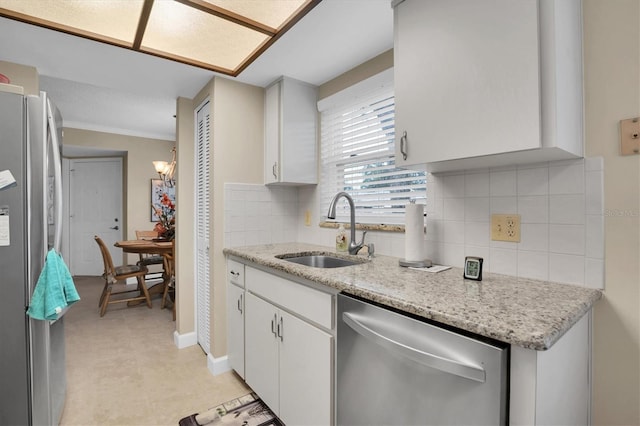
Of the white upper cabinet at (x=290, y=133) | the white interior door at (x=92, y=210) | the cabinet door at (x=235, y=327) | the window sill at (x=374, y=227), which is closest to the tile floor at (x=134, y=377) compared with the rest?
the cabinet door at (x=235, y=327)

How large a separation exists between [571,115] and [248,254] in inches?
69.2

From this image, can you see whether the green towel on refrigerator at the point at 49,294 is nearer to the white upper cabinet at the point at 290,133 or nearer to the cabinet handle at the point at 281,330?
the cabinet handle at the point at 281,330

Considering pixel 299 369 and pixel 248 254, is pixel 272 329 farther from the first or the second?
pixel 248 254

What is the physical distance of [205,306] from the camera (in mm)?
2627

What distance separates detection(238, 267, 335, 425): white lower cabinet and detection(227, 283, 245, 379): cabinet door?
0.08 m

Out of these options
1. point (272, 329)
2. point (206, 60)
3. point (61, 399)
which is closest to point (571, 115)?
point (272, 329)

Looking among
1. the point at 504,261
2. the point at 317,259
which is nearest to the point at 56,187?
the point at 317,259

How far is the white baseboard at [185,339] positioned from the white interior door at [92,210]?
11.9 feet

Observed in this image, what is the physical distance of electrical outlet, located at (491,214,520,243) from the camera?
1354 millimetres

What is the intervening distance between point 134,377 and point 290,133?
2.13 m

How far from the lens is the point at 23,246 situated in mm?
1385

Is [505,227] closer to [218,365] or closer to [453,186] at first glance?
[453,186]

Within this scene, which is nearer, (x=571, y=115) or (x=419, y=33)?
(x=571, y=115)

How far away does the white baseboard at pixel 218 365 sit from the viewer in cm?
232
